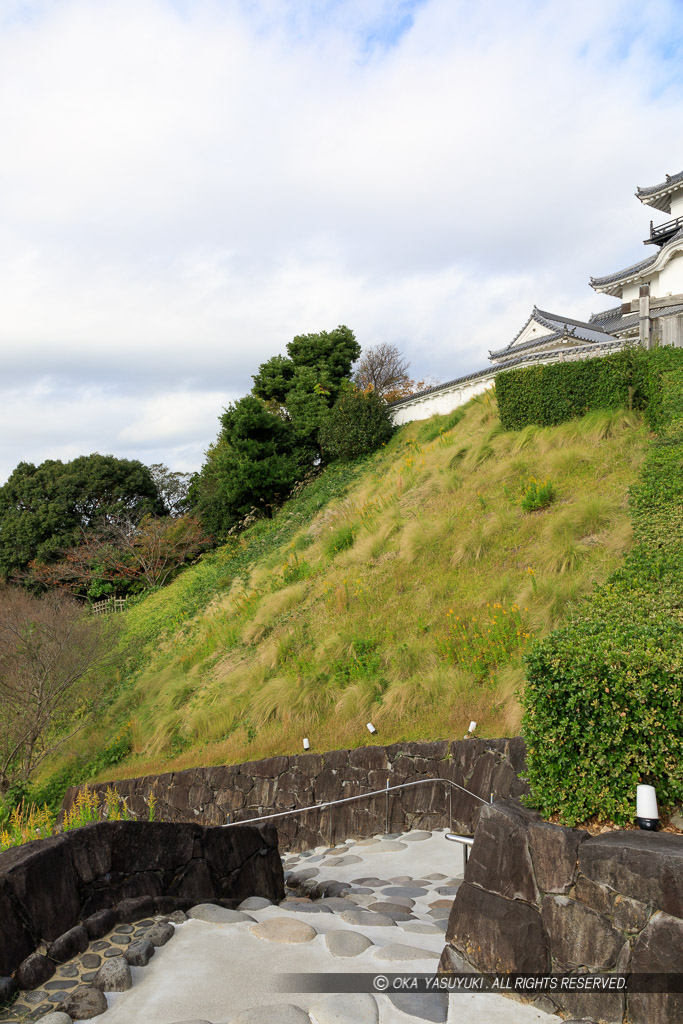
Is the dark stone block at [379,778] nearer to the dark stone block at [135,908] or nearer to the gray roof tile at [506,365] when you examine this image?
the dark stone block at [135,908]

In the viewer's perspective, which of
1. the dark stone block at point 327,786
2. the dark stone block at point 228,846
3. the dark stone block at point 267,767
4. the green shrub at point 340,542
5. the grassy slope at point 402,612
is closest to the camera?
the dark stone block at point 228,846

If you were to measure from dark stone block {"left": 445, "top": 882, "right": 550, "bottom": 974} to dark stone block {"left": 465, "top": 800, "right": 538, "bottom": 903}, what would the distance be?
0.18ft

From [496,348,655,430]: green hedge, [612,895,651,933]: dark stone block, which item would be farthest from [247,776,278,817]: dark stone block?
[496,348,655,430]: green hedge

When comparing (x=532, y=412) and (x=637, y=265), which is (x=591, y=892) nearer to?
(x=532, y=412)

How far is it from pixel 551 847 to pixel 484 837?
1.29ft

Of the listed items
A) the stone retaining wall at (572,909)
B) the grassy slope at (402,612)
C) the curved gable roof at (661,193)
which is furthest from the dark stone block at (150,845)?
the curved gable roof at (661,193)

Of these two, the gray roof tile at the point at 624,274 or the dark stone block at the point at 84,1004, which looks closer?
the dark stone block at the point at 84,1004

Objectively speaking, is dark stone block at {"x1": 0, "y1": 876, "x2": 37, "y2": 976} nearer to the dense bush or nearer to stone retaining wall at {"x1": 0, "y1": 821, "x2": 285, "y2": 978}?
stone retaining wall at {"x1": 0, "y1": 821, "x2": 285, "y2": 978}

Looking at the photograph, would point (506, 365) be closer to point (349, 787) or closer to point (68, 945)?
point (349, 787)

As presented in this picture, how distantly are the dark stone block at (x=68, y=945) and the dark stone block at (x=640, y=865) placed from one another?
2632 millimetres

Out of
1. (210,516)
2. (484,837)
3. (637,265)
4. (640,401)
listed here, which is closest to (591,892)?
(484,837)

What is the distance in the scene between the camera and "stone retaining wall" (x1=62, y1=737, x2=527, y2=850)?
729cm

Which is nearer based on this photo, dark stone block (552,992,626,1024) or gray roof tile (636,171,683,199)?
dark stone block (552,992,626,1024)

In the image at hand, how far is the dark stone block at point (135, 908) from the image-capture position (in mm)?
4180
